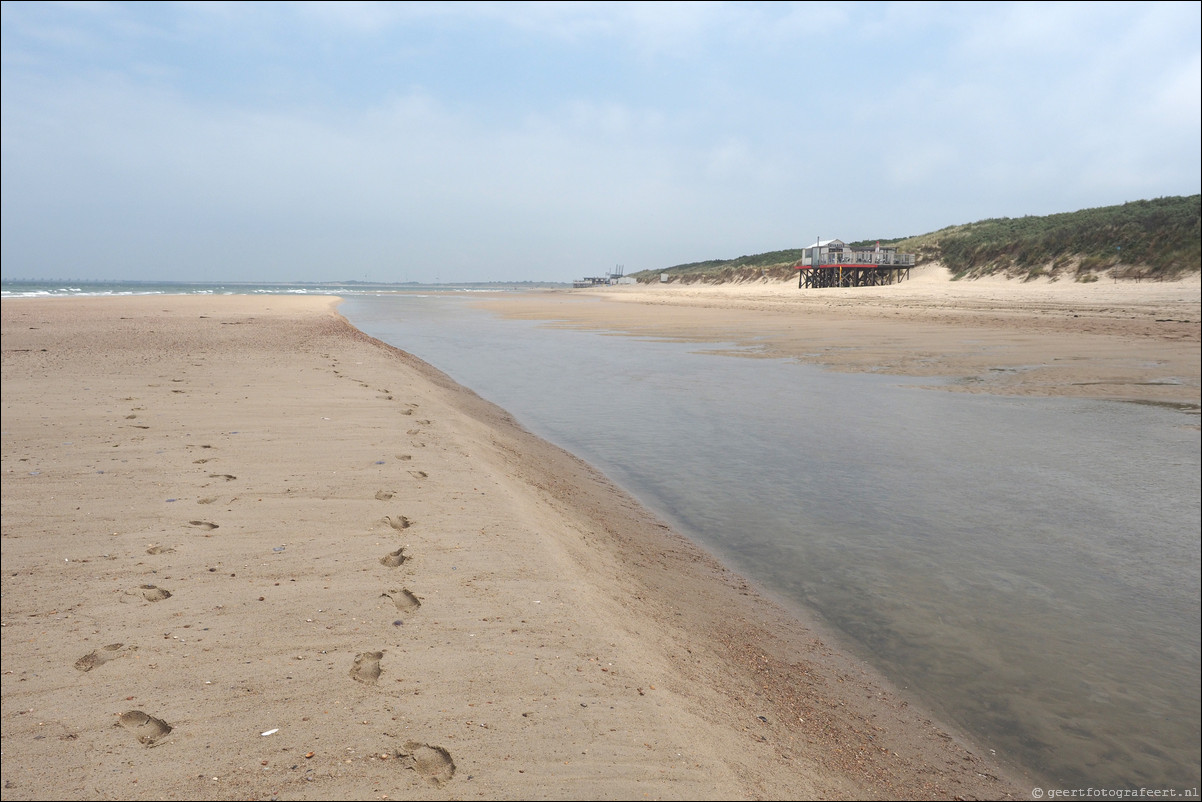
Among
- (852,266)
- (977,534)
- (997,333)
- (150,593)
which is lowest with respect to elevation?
(977,534)

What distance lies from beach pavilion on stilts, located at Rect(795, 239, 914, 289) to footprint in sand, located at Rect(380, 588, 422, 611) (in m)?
51.6

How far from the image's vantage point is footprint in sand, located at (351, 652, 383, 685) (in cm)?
237

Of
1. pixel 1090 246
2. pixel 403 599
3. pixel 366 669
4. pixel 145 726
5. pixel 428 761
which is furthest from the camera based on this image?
pixel 1090 246

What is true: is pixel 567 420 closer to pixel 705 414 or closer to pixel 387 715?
pixel 705 414

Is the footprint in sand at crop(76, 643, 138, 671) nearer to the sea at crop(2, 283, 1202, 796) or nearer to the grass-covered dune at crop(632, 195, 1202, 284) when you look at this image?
the sea at crop(2, 283, 1202, 796)

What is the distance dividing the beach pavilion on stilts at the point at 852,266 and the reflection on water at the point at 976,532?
44513 mm

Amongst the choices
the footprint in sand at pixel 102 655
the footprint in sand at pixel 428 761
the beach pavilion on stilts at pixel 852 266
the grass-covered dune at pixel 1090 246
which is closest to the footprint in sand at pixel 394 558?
the footprint in sand at pixel 102 655

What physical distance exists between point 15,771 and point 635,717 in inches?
72.2

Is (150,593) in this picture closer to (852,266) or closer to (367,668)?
(367,668)

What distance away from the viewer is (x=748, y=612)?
3768 mm

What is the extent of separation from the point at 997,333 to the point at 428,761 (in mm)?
21171

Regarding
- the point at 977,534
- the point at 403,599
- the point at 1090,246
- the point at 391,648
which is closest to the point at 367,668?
the point at 391,648

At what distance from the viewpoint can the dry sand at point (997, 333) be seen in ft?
37.5

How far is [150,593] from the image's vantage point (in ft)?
9.83
